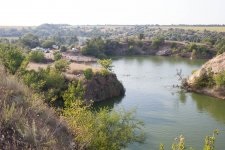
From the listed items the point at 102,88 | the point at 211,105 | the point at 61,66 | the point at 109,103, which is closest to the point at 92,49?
A: the point at 61,66

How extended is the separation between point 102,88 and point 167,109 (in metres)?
12.2

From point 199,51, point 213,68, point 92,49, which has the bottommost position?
point 199,51

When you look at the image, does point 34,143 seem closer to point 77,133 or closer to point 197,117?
point 77,133

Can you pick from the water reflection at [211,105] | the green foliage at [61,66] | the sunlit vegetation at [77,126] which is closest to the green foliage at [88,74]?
the green foliage at [61,66]

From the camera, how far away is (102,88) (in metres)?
58.3

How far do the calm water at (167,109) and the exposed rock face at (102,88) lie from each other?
6.09 feet

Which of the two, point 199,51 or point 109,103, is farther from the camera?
point 199,51

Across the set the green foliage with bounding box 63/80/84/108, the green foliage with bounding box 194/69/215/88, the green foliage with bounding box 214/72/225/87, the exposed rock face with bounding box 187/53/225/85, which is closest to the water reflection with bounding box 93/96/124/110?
the green foliage with bounding box 63/80/84/108

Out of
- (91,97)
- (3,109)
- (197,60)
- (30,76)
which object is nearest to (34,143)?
(3,109)

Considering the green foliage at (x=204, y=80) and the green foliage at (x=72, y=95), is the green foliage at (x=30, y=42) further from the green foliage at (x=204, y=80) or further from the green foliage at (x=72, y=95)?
the green foliage at (x=72, y=95)

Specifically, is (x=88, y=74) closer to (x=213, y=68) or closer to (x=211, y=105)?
(x=211, y=105)

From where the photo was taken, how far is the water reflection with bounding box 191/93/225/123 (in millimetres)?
47713

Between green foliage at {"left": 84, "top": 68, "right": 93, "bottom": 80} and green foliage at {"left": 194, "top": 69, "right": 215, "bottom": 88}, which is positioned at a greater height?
green foliage at {"left": 84, "top": 68, "right": 93, "bottom": 80}

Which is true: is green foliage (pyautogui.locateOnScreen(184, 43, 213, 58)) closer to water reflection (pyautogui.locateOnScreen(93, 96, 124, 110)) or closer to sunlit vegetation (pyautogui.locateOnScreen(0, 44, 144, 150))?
water reflection (pyautogui.locateOnScreen(93, 96, 124, 110))
